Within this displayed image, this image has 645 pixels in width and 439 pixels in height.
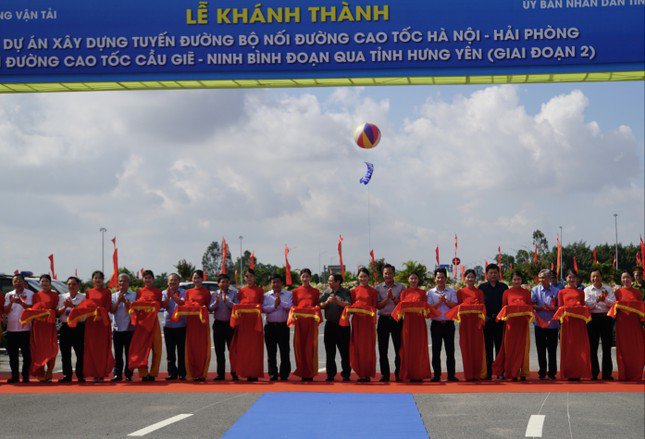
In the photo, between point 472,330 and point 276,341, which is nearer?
point 472,330

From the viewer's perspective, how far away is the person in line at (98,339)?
45.3 feet

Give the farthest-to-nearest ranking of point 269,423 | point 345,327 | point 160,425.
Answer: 1. point 345,327
2. point 269,423
3. point 160,425

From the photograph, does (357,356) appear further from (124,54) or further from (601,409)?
(124,54)

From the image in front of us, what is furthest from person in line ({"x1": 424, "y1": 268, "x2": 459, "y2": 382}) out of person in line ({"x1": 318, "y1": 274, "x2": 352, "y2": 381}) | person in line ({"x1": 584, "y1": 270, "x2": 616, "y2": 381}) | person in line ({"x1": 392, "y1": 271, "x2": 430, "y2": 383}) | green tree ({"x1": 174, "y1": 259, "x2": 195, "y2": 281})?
green tree ({"x1": 174, "y1": 259, "x2": 195, "y2": 281})

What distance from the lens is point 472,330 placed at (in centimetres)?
1345

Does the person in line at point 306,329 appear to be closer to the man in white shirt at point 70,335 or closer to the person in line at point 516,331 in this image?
the person in line at point 516,331

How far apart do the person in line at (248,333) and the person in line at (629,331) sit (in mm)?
5657

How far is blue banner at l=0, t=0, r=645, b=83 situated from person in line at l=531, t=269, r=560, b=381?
12.0 feet

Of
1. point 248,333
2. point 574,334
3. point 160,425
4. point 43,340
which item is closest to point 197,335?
point 248,333

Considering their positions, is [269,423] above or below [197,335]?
below

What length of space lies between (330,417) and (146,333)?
16.3 ft

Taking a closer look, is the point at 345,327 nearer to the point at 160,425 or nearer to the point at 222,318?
the point at 222,318

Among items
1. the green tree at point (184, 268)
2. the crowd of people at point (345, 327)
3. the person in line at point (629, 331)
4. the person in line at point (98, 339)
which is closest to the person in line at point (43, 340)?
the crowd of people at point (345, 327)

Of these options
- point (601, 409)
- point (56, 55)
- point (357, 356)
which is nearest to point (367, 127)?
point (357, 356)
